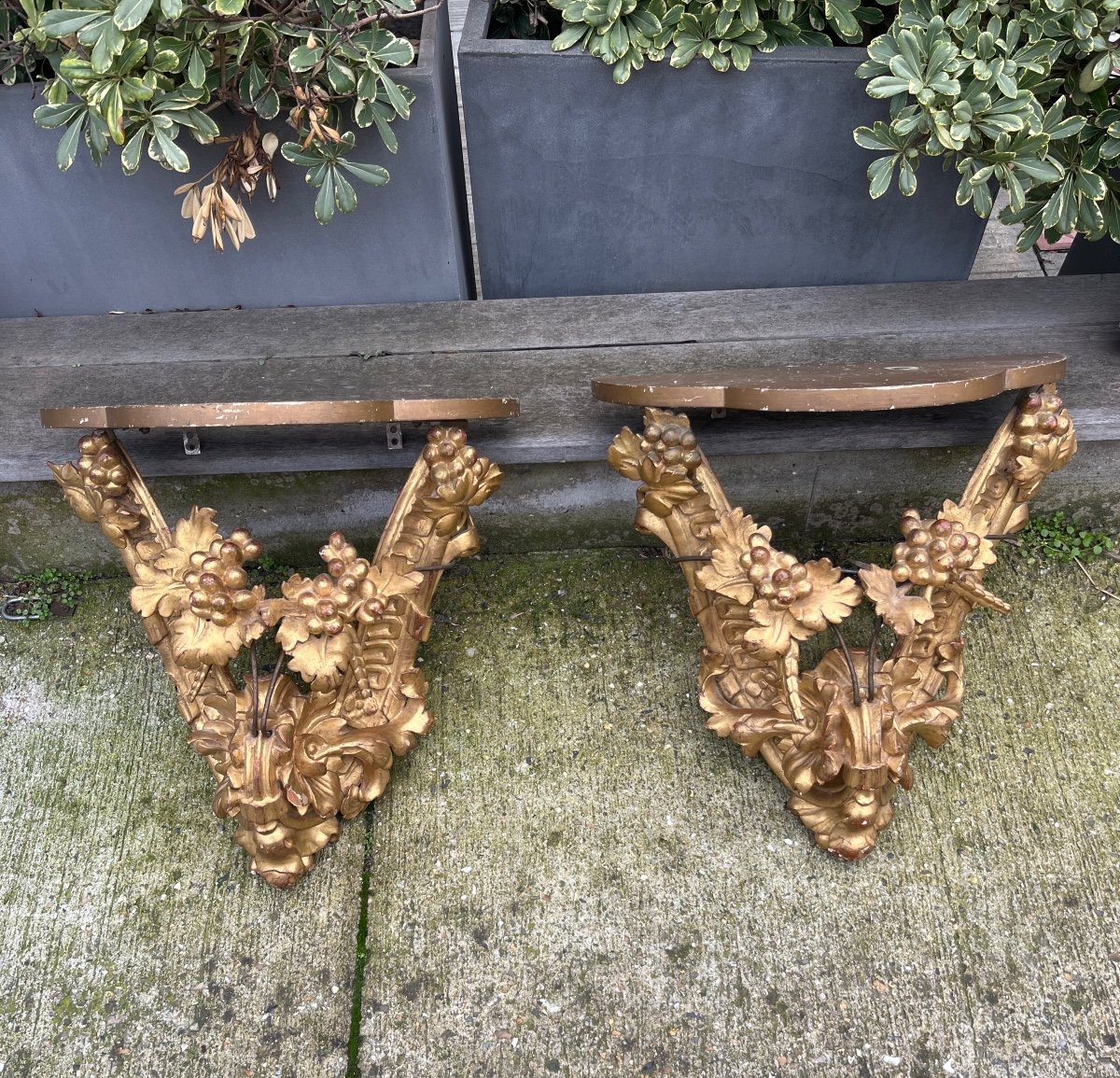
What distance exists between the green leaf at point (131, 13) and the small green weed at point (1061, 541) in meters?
2.33

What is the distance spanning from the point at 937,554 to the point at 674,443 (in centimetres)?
56

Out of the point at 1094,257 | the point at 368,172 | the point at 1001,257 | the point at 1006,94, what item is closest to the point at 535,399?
the point at 368,172

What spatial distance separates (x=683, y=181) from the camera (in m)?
2.35

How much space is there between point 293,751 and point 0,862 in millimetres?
767

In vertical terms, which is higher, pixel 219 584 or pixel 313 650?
pixel 219 584

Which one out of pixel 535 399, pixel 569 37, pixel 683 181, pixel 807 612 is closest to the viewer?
pixel 807 612

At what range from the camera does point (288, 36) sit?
2012 millimetres

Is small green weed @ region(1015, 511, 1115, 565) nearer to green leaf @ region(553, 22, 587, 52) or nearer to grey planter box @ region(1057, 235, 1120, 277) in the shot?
grey planter box @ region(1057, 235, 1120, 277)

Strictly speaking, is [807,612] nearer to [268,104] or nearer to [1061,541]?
[1061,541]

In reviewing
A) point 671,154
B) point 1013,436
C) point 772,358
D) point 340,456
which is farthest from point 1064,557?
point 340,456

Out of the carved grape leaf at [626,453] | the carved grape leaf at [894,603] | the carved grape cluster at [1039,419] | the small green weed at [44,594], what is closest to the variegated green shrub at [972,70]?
the carved grape cluster at [1039,419]

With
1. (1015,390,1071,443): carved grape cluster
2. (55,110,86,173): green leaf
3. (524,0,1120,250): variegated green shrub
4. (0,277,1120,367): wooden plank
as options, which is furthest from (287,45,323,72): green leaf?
(1015,390,1071,443): carved grape cluster

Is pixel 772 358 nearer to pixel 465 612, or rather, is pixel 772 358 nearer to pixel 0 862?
pixel 465 612

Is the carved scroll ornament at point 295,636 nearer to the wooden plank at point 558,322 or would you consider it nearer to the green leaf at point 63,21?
the wooden plank at point 558,322
